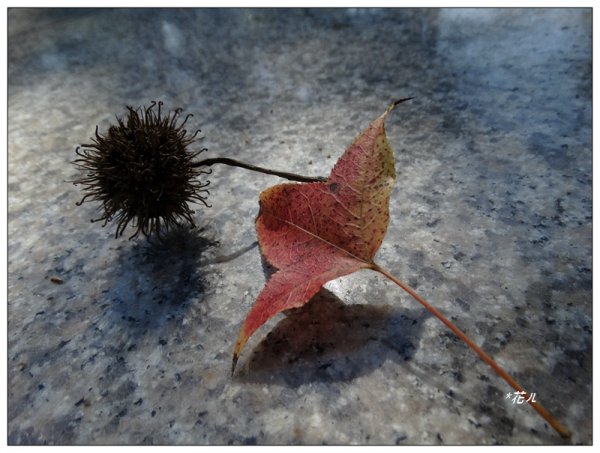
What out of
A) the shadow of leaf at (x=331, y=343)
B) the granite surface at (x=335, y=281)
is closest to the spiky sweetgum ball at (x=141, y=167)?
the granite surface at (x=335, y=281)

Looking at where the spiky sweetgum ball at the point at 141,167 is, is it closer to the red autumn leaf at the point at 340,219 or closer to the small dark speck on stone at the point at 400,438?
the red autumn leaf at the point at 340,219

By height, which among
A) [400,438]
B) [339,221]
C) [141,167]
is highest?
[141,167]

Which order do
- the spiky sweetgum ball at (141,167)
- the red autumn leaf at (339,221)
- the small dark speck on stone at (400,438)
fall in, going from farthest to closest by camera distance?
1. the spiky sweetgum ball at (141,167)
2. the red autumn leaf at (339,221)
3. the small dark speck on stone at (400,438)

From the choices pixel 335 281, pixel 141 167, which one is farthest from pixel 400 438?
pixel 141 167

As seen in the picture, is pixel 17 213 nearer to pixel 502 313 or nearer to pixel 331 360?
pixel 331 360

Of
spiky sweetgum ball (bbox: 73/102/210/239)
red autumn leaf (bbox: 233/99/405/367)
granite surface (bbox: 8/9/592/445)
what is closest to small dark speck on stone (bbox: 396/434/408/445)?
granite surface (bbox: 8/9/592/445)

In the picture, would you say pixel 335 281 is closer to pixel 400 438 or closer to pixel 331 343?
pixel 331 343
